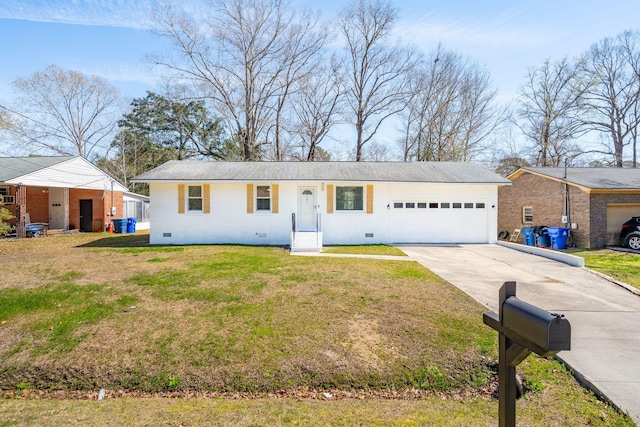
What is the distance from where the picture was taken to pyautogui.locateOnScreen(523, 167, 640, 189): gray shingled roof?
13.9 m

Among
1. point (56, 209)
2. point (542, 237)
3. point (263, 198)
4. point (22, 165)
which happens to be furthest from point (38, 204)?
point (542, 237)

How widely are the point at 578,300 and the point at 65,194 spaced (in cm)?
2407

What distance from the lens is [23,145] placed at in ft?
82.7

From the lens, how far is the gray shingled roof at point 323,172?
43.2ft

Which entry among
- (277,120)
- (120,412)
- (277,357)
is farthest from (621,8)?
(277,120)

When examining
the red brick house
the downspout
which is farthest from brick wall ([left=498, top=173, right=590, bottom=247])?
the red brick house

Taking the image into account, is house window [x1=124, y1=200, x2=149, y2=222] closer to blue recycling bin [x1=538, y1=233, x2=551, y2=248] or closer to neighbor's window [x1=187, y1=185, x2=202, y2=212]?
neighbor's window [x1=187, y1=185, x2=202, y2=212]

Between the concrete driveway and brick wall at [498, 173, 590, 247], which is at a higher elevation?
brick wall at [498, 173, 590, 247]

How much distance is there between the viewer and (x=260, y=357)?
12.8 ft

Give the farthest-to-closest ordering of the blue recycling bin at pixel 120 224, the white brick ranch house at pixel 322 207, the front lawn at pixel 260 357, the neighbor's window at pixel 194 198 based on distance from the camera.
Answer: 1. the blue recycling bin at pixel 120 224
2. the neighbor's window at pixel 194 198
3. the white brick ranch house at pixel 322 207
4. the front lawn at pixel 260 357

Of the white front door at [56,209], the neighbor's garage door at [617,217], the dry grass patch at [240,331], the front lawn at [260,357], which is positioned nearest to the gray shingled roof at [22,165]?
the white front door at [56,209]

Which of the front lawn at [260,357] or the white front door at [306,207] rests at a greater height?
the white front door at [306,207]

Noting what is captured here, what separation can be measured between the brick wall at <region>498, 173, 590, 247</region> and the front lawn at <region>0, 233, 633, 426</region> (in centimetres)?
1210

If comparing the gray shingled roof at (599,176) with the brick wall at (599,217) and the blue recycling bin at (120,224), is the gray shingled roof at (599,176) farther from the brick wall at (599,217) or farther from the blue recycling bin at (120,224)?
the blue recycling bin at (120,224)
